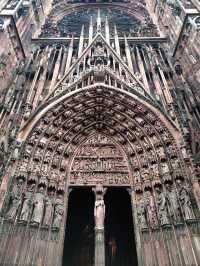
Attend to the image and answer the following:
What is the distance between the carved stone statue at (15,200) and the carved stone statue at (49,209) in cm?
67

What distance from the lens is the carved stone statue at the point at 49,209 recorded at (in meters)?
5.71

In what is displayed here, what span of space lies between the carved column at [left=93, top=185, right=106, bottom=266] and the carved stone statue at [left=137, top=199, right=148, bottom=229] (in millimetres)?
902

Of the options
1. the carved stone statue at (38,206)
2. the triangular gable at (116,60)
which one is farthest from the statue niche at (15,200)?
the triangular gable at (116,60)

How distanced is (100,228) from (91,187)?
4.09 ft

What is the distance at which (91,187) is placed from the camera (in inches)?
266

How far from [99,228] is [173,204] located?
1837 millimetres

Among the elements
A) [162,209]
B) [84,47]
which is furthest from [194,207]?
[84,47]

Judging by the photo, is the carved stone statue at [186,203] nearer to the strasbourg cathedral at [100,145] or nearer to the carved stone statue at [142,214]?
the strasbourg cathedral at [100,145]

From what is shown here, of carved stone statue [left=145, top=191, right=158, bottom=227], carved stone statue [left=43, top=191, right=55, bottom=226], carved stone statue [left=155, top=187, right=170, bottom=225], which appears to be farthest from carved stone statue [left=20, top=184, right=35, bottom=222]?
carved stone statue [left=155, top=187, right=170, bottom=225]

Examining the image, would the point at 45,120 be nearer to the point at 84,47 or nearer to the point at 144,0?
the point at 84,47

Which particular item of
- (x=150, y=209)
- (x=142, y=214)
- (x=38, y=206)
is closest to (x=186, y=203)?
(x=150, y=209)

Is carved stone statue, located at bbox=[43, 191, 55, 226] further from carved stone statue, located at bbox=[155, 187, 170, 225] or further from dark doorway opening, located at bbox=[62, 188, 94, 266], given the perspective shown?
carved stone statue, located at bbox=[155, 187, 170, 225]

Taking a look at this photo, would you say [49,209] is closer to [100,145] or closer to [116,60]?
[100,145]

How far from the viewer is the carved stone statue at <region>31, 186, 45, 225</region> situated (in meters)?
5.56
